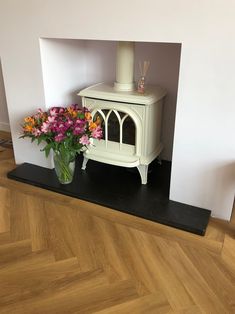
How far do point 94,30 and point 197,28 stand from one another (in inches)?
24.8

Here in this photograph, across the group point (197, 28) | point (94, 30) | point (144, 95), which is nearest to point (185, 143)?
point (144, 95)

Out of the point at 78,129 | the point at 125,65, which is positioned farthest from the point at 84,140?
the point at 125,65

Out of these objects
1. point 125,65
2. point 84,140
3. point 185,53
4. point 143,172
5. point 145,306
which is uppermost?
point 185,53

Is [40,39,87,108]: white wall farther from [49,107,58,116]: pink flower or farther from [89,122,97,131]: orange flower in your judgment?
[89,122,97,131]: orange flower

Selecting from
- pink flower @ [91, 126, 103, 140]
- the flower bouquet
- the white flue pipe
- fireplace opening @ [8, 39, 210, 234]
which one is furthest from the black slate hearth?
the white flue pipe

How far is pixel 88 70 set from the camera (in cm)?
254

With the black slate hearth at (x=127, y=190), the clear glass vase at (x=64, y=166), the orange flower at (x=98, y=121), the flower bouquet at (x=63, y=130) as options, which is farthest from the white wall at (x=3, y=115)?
the orange flower at (x=98, y=121)

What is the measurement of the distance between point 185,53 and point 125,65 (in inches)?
21.1

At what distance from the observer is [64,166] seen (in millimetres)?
2064

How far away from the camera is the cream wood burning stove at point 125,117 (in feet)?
6.34

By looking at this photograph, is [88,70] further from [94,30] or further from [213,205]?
[213,205]

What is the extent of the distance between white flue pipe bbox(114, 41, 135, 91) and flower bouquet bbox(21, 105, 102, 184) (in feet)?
1.05

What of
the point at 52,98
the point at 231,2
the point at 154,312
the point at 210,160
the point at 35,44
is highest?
the point at 231,2

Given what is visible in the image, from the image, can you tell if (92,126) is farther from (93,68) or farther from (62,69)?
(93,68)
